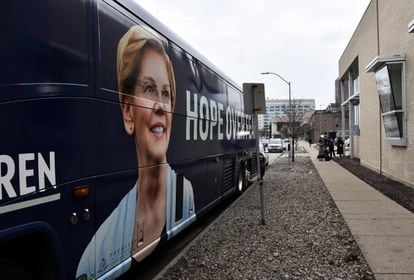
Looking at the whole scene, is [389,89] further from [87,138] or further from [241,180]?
[87,138]

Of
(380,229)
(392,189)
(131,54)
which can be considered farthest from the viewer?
→ (392,189)

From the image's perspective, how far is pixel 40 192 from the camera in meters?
2.84

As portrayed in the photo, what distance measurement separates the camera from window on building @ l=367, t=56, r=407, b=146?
13094 millimetres

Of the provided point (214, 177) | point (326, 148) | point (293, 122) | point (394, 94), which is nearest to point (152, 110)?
point (214, 177)

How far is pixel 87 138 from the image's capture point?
11.3ft

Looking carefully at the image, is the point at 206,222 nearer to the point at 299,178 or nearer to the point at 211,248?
the point at 211,248

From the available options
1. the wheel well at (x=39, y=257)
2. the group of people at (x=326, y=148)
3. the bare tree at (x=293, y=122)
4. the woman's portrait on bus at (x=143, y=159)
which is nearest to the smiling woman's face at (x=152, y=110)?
the woman's portrait on bus at (x=143, y=159)

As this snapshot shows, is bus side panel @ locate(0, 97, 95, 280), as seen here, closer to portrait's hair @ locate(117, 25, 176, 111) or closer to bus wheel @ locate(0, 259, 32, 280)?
bus wheel @ locate(0, 259, 32, 280)

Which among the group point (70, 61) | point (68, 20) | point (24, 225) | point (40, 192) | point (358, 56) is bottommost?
point (24, 225)

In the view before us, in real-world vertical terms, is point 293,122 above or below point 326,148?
above

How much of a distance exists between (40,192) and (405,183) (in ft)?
42.0

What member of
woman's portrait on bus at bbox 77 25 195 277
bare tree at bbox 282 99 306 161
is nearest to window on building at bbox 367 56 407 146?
woman's portrait on bus at bbox 77 25 195 277

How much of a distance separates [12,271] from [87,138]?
116cm

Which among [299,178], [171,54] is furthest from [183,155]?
[299,178]
